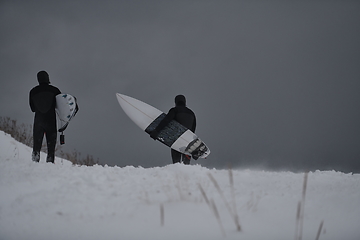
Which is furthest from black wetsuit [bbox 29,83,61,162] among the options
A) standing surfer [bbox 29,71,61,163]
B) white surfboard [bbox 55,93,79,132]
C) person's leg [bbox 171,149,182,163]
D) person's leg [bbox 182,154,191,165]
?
person's leg [bbox 182,154,191,165]

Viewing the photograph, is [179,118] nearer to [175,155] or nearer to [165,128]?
[165,128]

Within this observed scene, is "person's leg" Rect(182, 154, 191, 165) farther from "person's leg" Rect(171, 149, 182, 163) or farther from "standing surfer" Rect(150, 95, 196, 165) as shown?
"person's leg" Rect(171, 149, 182, 163)

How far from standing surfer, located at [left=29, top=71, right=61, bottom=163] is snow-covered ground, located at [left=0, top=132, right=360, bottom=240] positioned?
2713 mm

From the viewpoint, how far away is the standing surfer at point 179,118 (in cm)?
819

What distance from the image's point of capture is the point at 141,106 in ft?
29.5

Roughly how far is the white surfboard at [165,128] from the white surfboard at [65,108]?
174 cm

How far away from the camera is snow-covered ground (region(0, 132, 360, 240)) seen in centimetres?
267

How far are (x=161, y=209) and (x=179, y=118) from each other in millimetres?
5994

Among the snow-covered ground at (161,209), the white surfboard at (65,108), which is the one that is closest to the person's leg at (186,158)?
the white surfboard at (65,108)

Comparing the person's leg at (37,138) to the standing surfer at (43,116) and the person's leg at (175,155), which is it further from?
the person's leg at (175,155)

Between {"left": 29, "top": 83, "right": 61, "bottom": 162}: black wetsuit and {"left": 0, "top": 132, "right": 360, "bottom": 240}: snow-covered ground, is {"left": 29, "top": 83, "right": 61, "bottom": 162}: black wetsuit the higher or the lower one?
the higher one

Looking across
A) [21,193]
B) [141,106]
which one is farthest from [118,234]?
[141,106]

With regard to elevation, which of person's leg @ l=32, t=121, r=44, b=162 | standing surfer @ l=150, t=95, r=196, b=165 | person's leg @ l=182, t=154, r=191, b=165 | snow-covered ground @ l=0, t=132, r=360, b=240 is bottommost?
snow-covered ground @ l=0, t=132, r=360, b=240

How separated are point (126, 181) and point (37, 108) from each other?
4220 mm
